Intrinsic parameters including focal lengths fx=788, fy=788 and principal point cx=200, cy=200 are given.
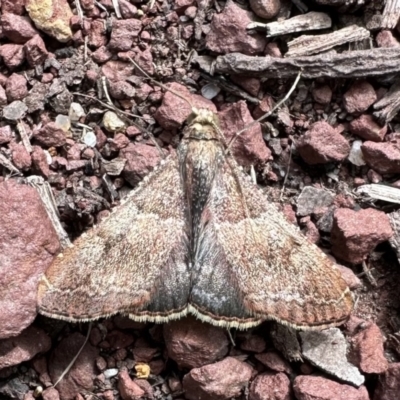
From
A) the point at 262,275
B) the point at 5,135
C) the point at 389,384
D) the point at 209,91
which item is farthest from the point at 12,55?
the point at 389,384

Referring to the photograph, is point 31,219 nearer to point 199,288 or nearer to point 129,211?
point 129,211

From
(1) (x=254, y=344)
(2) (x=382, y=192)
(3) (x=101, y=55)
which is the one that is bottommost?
(1) (x=254, y=344)

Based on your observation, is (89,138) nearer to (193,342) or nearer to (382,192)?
(193,342)

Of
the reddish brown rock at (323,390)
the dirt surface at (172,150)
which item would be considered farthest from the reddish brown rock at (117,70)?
the reddish brown rock at (323,390)

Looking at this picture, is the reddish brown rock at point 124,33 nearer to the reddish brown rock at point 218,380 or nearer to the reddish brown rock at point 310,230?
the reddish brown rock at point 310,230

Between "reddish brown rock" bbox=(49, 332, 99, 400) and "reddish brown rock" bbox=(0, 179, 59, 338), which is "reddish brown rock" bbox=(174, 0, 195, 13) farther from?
"reddish brown rock" bbox=(49, 332, 99, 400)

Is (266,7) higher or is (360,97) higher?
(266,7)

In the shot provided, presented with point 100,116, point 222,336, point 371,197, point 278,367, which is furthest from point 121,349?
point 371,197
